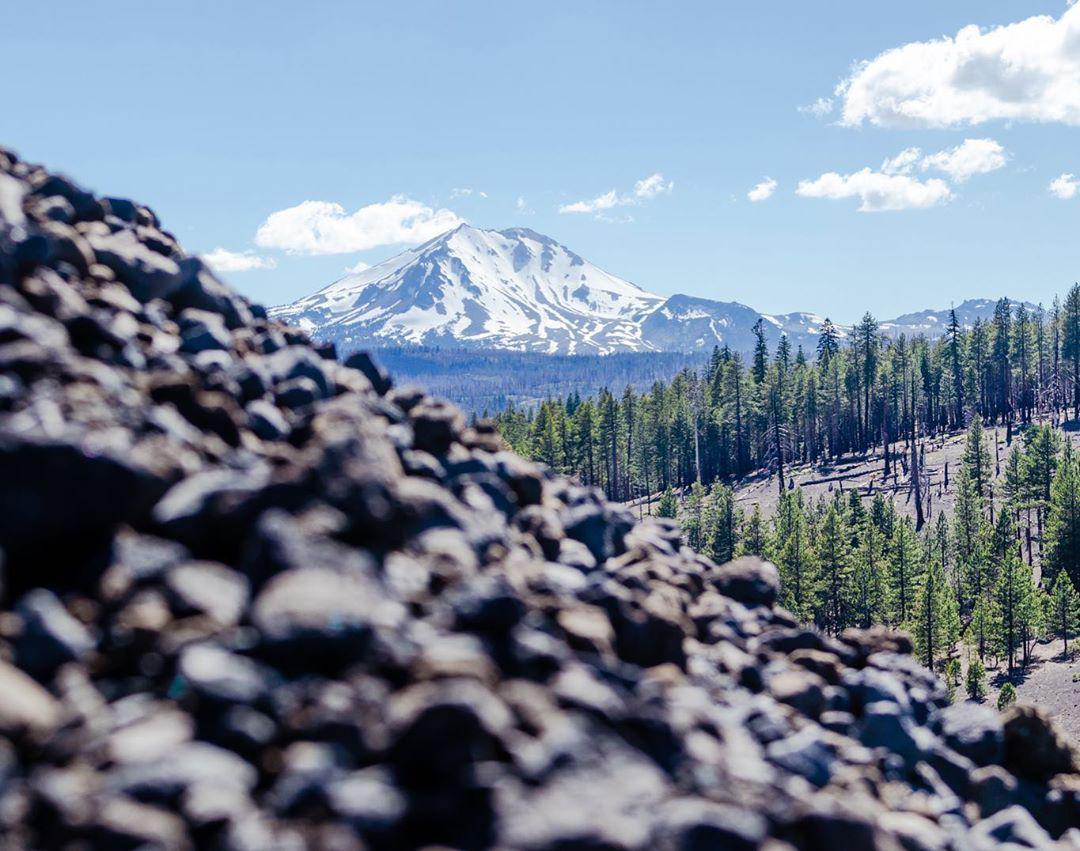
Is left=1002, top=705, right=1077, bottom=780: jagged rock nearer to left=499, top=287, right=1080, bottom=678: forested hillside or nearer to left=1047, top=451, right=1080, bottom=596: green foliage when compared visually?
left=499, top=287, right=1080, bottom=678: forested hillside

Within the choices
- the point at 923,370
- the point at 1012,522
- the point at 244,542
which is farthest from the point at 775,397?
the point at 244,542

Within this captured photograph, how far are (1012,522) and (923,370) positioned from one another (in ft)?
→ 206

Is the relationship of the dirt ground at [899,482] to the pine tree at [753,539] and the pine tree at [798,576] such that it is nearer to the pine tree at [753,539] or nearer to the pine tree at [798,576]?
the pine tree at [798,576]

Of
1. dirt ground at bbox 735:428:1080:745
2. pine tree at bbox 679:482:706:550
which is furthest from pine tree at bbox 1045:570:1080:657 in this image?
pine tree at bbox 679:482:706:550

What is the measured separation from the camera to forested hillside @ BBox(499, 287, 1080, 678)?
70875 mm

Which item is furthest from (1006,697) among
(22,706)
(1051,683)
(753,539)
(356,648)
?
(22,706)

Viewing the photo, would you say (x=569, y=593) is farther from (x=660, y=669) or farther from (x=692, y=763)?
(x=692, y=763)

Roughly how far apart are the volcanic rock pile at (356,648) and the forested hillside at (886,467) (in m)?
47.2

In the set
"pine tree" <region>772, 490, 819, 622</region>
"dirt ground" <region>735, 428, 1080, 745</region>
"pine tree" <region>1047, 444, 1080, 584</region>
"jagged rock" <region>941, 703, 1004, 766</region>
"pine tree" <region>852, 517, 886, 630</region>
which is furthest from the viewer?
"dirt ground" <region>735, 428, 1080, 745</region>

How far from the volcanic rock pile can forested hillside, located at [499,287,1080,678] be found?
155 feet

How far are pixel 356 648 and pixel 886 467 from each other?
118011 mm

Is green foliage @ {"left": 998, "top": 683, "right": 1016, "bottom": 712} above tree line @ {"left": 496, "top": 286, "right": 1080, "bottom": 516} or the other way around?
the other way around

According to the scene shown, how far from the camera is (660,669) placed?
1711 centimetres

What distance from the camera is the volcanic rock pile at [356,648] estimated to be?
1074 cm
